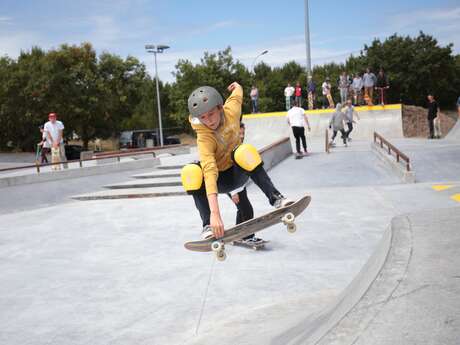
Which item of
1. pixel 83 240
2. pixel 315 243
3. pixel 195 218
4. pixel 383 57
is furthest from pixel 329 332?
pixel 383 57

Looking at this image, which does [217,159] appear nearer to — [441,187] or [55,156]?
[441,187]

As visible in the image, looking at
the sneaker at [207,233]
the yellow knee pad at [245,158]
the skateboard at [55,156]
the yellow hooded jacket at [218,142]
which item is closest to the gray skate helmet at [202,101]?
the yellow hooded jacket at [218,142]

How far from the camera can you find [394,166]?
12.1 m

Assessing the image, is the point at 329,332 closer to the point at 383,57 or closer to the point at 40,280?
the point at 40,280

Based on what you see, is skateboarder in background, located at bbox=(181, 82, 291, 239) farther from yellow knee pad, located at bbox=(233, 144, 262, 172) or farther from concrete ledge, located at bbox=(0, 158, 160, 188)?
concrete ledge, located at bbox=(0, 158, 160, 188)

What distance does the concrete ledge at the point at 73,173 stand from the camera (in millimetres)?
14188

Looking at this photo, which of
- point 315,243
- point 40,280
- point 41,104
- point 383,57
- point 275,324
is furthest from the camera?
point 383,57

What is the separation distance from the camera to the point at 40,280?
5.33m

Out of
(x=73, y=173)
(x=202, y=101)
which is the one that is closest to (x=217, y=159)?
(x=202, y=101)

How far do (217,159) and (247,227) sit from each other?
0.68m

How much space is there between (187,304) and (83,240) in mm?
3466

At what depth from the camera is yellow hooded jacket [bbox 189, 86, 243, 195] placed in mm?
3983

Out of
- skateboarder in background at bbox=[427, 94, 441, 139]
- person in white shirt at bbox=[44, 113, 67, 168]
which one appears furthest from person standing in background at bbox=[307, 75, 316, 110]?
person in white shirt at bbox=[44, 113, 67, 168]

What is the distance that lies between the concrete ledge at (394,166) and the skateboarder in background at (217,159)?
7.28 m
